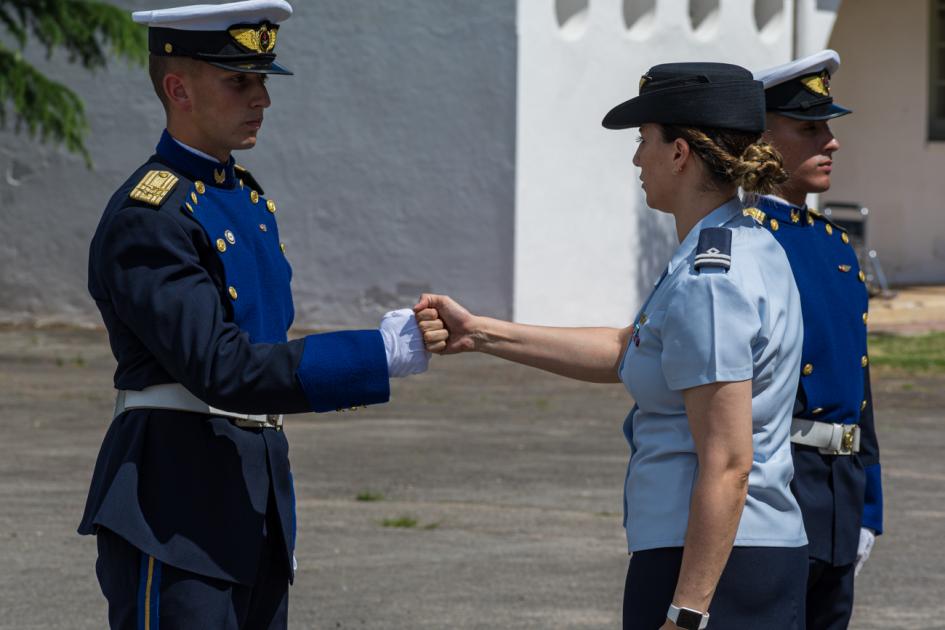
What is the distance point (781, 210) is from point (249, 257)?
153 centimetres

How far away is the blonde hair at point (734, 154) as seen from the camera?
3.20 m

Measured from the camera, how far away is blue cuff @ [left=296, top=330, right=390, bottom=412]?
3.27 m

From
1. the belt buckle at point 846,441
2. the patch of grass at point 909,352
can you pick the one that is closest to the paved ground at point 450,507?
the patch of grass at point 909,352

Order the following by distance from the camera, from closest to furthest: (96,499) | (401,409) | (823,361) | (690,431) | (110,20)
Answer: (690,431)
(96,499)
(823,361)
(401,409)
(110,20)

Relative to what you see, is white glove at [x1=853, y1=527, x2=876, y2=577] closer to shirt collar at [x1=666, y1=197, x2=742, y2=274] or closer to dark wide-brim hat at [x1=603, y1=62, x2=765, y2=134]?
shirt collar at [x1=666, y1=197, x2=742, y2=274]

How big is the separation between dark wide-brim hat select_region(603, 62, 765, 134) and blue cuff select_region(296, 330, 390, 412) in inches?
27.4

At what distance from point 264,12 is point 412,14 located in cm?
1314

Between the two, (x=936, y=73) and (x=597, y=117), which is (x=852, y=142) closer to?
(x=936, y=73)

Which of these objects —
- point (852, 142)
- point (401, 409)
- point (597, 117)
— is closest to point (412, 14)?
point (597, 117)

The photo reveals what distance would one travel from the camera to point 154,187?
342 centimetres

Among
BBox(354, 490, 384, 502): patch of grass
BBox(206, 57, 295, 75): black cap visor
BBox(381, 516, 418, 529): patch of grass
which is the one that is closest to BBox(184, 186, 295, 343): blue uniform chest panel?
BBox(206, 57, 295, 75): black cap visor

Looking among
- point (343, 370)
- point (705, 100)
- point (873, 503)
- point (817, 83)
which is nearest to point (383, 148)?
point (817, 83)

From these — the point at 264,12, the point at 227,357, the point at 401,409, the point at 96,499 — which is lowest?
the point at 401,409

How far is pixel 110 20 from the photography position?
556 inches
